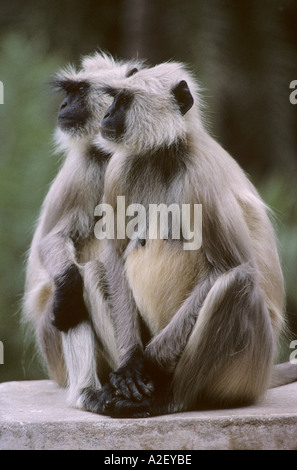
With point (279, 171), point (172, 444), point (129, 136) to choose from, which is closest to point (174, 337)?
point (172, 444)

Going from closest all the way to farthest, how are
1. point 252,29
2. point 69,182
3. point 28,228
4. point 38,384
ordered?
1. point 69,182
2. point 38,384
3. point 252,29
4. point 28,228

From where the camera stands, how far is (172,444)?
3754 mm

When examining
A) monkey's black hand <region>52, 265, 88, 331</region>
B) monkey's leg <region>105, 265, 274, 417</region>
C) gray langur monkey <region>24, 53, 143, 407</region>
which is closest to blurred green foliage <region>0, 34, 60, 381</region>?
gray langur monkey <region>24, 53, 143, 407</region>

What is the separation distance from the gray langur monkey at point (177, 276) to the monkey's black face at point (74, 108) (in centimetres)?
43

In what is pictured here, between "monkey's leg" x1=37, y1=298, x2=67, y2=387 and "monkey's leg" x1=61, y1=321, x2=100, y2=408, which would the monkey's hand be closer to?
"monkey's leg" x1=61, y1=321, x2=100, y2=408

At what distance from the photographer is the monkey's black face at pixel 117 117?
3.96m

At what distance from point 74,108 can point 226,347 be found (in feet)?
4.84

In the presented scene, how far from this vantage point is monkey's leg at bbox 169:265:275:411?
151 inches

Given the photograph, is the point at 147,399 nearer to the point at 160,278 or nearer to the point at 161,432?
the point at 161,432

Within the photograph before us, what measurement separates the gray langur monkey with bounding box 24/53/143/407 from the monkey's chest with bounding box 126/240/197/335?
0.81 feet

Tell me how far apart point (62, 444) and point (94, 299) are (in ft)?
2.37

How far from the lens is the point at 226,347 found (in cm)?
389

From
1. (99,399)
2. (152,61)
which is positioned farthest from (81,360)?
(152,61)
